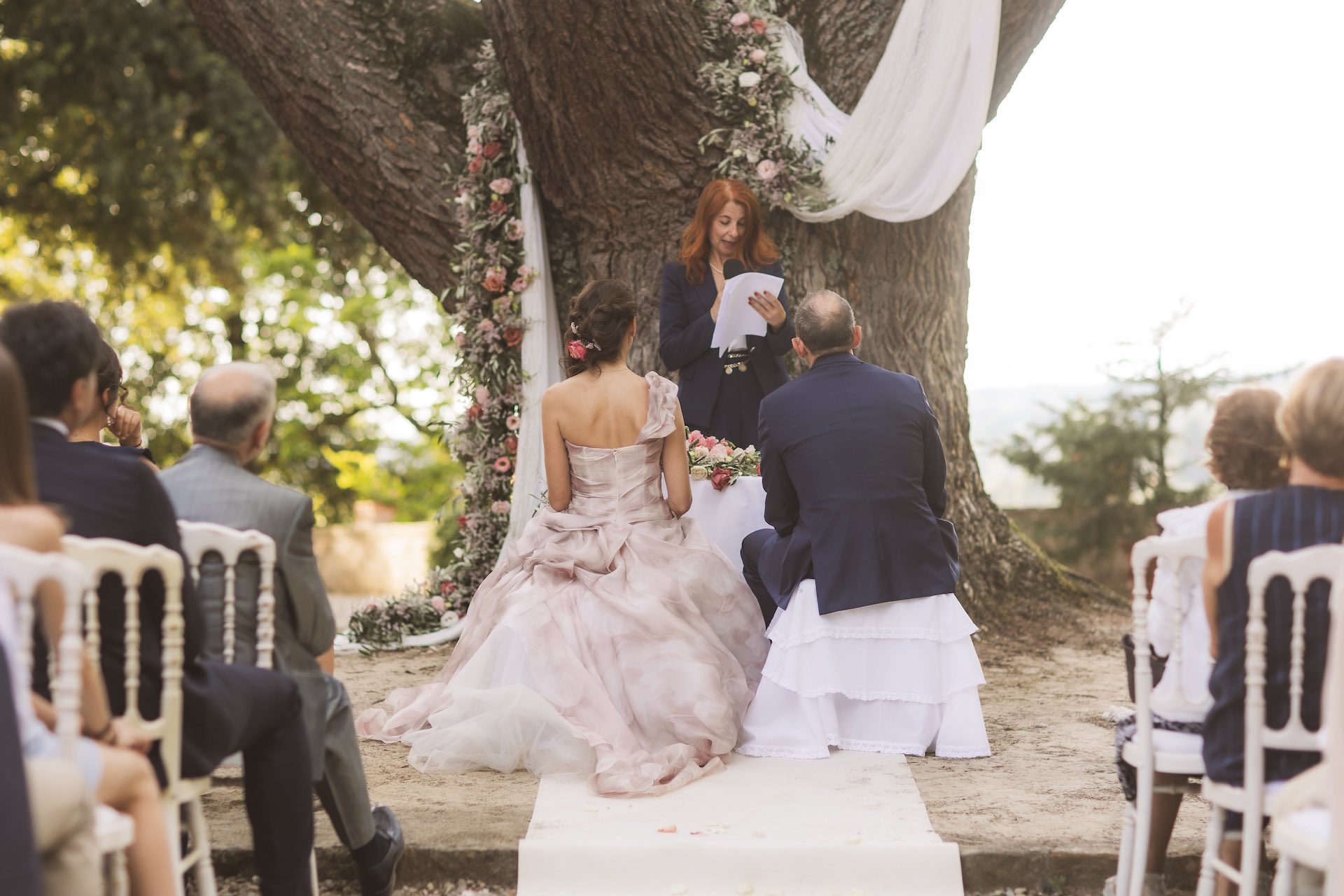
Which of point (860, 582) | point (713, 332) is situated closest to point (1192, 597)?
point (860, 582)

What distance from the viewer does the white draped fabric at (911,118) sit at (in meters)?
6.07

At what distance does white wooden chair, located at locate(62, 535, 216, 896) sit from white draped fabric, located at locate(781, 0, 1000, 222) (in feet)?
14.9

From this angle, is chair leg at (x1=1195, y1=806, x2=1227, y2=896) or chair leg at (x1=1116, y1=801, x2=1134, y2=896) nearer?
chair leg at (x1=1195, y1=806, x2=1227, y2=896)

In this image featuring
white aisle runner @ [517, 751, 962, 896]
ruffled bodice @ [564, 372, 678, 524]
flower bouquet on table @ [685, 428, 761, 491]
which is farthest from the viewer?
flower bouquet on table @ [685, 428, 761, 491]

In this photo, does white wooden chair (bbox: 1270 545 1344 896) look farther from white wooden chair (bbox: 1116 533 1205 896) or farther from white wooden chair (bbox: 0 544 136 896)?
white wooden chair (bbox: 0 544 136 896)

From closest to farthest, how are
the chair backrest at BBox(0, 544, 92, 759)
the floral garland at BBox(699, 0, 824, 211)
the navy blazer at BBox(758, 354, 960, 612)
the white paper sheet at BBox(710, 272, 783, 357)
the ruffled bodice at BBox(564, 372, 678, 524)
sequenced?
the chair backrest at BBox(0, 544, 92, 759) → the navy blazer at BBox(758, 354, 960, 612) → the ruffled bodice at BBox(564, 372, 678, 524) → the white paper sheet at BBox(710, 272, 783, 357) → the floral garland at BBox(699, 0, 824, 211)

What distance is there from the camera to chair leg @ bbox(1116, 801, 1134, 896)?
2977 millimetres

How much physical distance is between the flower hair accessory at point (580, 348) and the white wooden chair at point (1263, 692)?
104 inches

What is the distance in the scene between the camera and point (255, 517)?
2930mm

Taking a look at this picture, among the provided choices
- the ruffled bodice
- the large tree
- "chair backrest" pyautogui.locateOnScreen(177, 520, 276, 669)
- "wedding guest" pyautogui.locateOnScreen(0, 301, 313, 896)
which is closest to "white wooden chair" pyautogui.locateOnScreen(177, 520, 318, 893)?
"chair backrest" pyautogui.locateOnScreen(177, 520, 276, 669)

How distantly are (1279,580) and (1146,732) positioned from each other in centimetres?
49

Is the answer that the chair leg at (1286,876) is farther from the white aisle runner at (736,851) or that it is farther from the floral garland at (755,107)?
the floral garland at (755,107)

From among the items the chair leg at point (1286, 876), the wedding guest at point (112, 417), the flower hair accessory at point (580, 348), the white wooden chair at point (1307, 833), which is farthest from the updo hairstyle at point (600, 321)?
the chair leg at point (1286, 876)

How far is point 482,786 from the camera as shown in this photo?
13.3 feet
